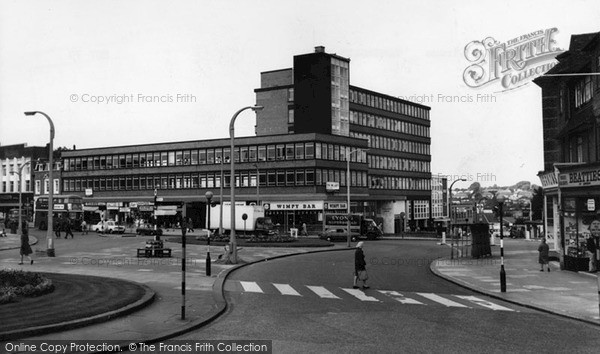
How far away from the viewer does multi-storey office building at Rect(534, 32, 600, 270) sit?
25.9 m

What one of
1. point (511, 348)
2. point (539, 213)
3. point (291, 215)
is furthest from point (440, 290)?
point (539, 213)

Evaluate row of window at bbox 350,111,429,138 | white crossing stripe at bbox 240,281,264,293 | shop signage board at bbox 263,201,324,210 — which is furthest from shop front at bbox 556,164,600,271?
row of window at bbox 350,111,429,138

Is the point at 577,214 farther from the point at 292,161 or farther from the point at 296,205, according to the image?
the point at 292,161

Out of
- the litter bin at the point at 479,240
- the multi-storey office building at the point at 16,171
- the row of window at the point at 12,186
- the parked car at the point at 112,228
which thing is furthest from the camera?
the row of window at the point at 12,186

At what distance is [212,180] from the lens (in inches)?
3145

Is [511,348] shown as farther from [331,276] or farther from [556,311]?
[331,276]

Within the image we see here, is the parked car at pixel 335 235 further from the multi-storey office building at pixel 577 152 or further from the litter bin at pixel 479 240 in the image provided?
the multi-storey office building at pixel 577 152

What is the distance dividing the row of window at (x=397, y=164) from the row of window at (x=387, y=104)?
29.9 feet

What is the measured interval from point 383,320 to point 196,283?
915 cm

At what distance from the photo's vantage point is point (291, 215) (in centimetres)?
7331

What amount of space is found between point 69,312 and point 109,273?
10.7 meters

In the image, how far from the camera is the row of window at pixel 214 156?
7294 centimetres

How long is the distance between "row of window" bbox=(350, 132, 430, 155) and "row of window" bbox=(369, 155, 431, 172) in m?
1.87

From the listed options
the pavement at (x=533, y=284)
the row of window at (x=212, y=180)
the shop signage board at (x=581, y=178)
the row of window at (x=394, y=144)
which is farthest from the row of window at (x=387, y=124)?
the shop signage board at (x=581, y=178)
